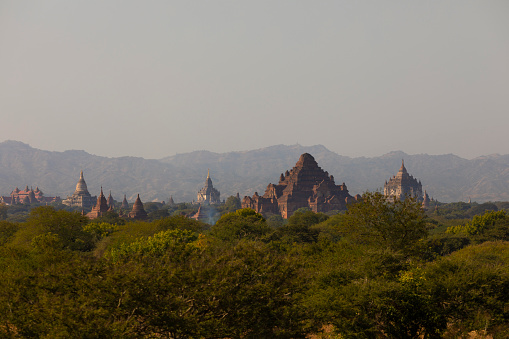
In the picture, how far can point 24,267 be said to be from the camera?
37156 mm

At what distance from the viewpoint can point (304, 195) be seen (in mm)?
173875

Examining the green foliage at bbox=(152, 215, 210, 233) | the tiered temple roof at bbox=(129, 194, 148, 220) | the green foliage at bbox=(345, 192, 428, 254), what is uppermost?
the green foliage at bbox=(345, 192, 428, 254)

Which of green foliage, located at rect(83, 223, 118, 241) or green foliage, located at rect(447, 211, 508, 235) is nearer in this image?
green foliage, located at rect(83, 223, 118, 241)

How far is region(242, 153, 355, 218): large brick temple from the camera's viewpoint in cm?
16862

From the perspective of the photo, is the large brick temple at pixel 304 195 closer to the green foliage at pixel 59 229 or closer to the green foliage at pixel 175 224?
the green foliage at pixel 175 224

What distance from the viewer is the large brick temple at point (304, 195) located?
6639 inches

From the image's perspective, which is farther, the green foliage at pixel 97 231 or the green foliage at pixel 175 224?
the green foliage at pixel 175 224

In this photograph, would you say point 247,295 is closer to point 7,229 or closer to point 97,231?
point 97,231

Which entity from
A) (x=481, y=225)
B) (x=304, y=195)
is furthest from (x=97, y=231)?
(x=304, y=195)

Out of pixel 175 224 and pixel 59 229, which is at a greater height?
pixel 59 229

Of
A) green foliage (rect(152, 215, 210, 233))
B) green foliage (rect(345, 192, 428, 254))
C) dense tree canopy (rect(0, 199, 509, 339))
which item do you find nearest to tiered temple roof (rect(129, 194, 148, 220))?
green foliage (rect(152, 215, 210, 233))

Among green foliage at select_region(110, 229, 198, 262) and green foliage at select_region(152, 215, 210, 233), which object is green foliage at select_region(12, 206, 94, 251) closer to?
green foliage at select_region(152, 215, 210, 233)

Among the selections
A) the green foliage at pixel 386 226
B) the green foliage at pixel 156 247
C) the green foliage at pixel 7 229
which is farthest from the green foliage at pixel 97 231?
the green foliage at pixel 386 226

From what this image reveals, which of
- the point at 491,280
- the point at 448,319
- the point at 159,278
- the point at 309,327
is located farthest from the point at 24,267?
the point at 491,280
